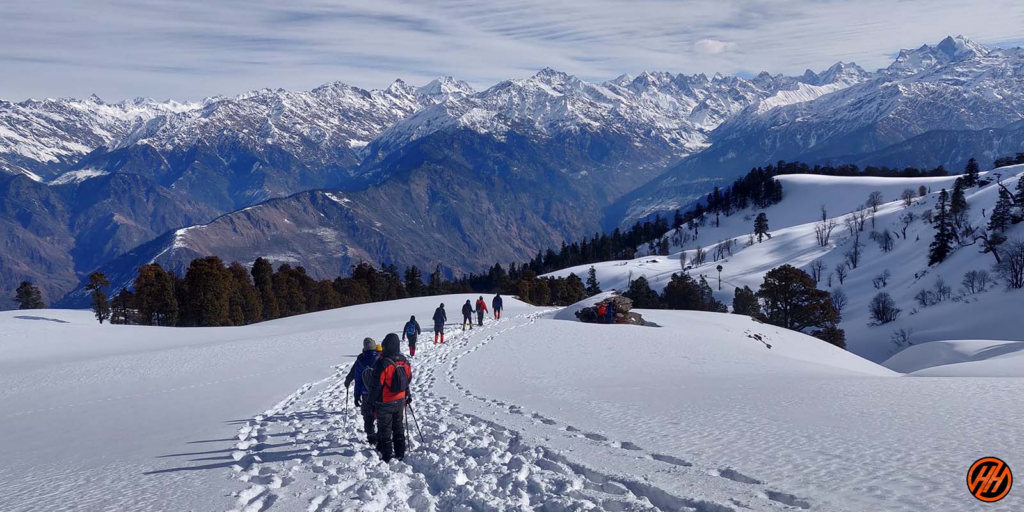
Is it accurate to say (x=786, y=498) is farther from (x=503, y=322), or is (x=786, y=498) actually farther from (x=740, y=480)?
(x=503, y=322)

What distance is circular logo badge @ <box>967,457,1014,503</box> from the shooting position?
7422 mm

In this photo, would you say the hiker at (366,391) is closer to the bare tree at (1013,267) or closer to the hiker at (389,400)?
the hiker at (389,400)

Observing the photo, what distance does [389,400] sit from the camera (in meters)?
11.0

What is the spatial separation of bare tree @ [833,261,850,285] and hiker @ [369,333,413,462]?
132 m

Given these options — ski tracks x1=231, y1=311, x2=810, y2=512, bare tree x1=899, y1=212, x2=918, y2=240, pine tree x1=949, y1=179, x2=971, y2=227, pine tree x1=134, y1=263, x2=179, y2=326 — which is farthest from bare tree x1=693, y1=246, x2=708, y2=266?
ski tracks x1=231, y1=311, x2=810, y2=512

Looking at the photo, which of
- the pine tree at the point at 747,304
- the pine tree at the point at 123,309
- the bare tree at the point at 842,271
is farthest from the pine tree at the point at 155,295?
the bare tree at the point at 842,271

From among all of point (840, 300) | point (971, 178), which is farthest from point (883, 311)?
point (971, 178)

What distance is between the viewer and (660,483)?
338 inches

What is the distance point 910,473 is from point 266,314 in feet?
278

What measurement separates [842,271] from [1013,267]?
187 feet

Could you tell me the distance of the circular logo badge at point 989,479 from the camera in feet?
24.3

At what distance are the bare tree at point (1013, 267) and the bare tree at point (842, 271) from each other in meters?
44.7

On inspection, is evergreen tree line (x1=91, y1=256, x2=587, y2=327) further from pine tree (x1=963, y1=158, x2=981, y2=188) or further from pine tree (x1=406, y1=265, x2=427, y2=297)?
pine tree (x1=963, y1=158, x2=981, y2=188)

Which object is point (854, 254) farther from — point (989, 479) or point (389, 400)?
point (389, 400)
